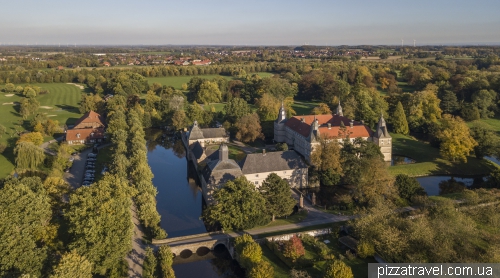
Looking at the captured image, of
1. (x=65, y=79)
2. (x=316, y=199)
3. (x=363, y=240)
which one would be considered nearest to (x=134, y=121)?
(x=316, y=199)

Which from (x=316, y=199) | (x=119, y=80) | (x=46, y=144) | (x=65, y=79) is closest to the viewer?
(x=316, y=199)

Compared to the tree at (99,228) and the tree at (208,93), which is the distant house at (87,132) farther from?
A: the tree at (99,228)

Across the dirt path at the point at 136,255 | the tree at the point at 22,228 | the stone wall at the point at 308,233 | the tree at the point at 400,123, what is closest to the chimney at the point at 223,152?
the dirt path at the point at 136,255

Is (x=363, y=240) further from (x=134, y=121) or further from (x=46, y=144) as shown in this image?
(x=46, y=144)

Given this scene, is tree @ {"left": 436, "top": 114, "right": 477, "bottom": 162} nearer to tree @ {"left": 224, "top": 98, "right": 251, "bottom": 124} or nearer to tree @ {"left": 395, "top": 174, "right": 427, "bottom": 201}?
tree @ {"left": 395, "top": 174, "right": 427, "bottom": 201}

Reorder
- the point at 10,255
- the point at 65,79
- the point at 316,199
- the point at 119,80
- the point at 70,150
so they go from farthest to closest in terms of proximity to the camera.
Result: the point at 65,79, the point at 119,80, the point at 70,150, the point at 316,199, the point at 10,255

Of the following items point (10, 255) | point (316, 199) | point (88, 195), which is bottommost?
point (316, 199)

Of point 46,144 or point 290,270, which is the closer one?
point 290,270
